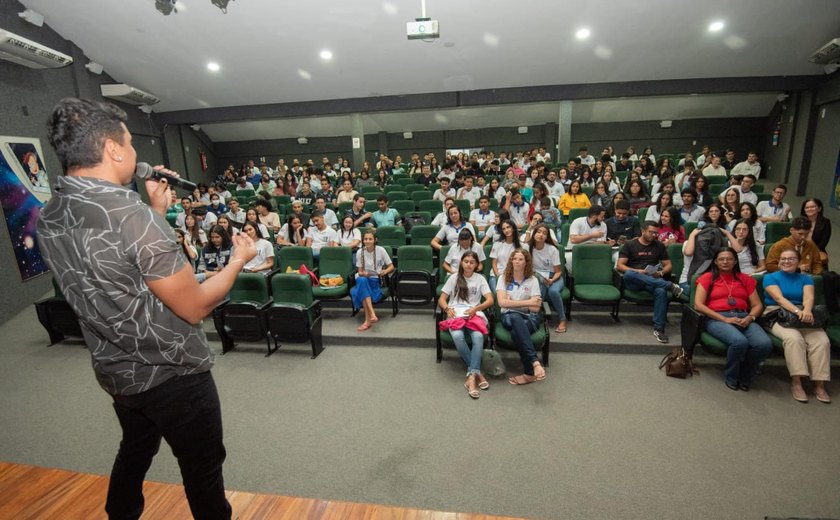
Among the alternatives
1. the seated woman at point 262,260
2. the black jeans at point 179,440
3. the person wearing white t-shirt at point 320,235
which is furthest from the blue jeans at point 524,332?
the seated woman at point 262,260

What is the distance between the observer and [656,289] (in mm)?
4461

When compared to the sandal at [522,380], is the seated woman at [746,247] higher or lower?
higher

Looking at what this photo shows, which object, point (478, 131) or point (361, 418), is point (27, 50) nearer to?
point (361, 418)

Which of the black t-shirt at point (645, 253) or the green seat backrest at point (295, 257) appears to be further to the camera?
the green seat backrest at point (295, 257)

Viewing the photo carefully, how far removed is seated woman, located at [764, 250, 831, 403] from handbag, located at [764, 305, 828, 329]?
0.08 feet

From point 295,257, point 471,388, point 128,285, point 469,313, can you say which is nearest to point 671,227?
point 469,313

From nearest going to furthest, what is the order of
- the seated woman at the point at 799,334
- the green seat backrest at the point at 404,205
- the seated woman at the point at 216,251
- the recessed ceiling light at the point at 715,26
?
the seated woman at the point at 799,334, the seated woman at the point at 216,251, the recessed ceiling light at the point at 715,26, the green seat backrest at the point at 404,205

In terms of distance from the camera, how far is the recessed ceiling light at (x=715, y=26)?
780 centimetres

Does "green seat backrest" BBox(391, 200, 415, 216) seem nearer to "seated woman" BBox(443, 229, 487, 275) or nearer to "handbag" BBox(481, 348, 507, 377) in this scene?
"seated woman" BBox(443, 229, 487, 275)

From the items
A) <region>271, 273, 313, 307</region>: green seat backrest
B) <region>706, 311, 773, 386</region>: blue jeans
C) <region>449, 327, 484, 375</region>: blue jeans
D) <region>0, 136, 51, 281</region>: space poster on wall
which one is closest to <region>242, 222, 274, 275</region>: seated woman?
<region>271, 273, 313, 307</region>: green seat backrest

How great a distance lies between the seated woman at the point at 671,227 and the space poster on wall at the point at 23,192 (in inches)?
354

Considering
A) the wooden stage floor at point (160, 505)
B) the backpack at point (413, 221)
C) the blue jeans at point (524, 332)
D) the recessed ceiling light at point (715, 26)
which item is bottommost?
the wooden stage floor at point (160, 505)

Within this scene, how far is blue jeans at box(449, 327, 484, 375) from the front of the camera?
374 centimetres

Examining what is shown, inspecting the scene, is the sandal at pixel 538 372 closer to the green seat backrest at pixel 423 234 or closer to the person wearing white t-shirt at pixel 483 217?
the green seat backrest at pixel 423 234
